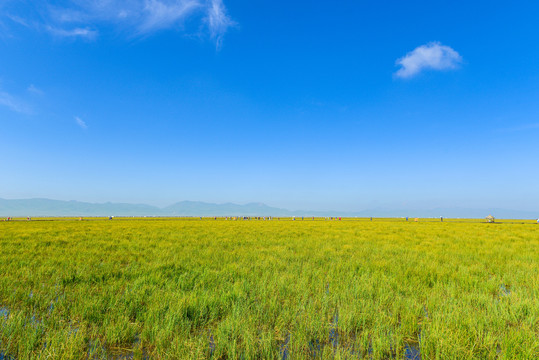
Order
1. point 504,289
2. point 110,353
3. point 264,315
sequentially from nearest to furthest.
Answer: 1. point 110,353
2. point 264,315
3. point 504,289

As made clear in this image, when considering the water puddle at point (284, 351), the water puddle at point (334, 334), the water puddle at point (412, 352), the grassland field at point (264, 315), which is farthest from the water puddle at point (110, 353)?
the water puddle at point (412, 352)

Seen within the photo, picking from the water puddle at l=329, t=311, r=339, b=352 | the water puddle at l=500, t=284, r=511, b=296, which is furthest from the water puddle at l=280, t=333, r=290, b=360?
the water puddle at l=500, t=284, r=511, b=296

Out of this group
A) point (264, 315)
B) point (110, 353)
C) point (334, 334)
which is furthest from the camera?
point (264, 315)

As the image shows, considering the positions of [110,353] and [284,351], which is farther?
[284,351]

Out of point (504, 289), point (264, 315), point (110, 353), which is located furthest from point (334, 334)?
point (504, 289)

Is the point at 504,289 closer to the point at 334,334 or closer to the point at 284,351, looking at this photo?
the point at 334,334

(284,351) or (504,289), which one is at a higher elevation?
(284,351)

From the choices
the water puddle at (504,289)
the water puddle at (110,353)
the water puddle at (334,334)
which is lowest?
the water puddle at (504,289)

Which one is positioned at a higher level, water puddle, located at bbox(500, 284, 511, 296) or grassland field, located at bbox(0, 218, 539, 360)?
grassland field, located at bbox(0, 218, 539, 360)

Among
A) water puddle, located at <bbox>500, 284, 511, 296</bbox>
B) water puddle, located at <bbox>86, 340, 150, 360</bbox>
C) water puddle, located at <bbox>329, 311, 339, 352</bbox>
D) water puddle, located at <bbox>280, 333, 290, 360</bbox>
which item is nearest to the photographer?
water puddle, located at <bbox>86, 340, 150, 360</bbox>

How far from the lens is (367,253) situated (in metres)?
10.7

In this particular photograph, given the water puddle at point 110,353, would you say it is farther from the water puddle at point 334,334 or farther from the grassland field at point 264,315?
the water puddle at point 334,334

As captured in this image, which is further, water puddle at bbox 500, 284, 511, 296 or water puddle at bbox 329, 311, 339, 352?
water puddle at bbox 500, 284, 511, 296

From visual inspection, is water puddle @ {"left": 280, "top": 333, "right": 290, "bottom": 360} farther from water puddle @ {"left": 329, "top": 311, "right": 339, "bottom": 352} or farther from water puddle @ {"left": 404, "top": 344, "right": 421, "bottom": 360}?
water puddle @ {"left": 404, "top": 344, "right": 421, "bottom": 360}
